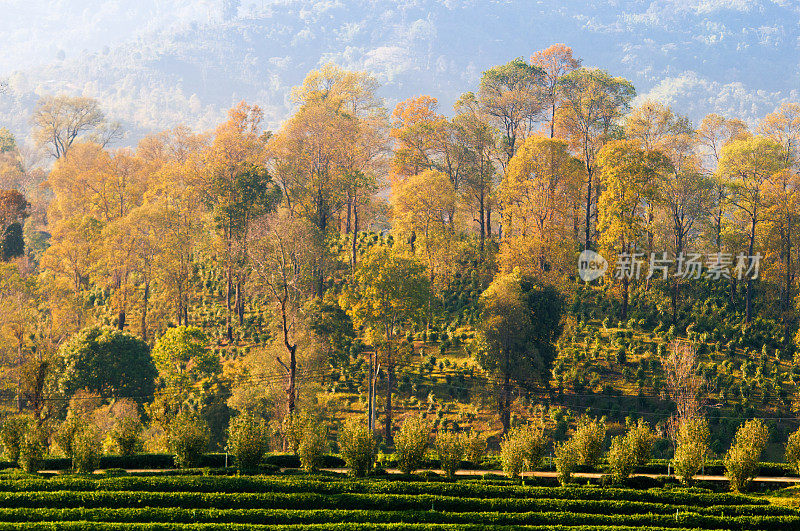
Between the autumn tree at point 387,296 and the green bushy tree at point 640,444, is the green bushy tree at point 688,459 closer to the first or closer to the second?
the green bushy tree at point 640,444

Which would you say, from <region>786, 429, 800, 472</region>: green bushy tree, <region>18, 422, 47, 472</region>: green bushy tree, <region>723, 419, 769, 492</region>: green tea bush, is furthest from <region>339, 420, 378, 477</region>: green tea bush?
<region>786, 429, 800, 472</region>: green bushy tree

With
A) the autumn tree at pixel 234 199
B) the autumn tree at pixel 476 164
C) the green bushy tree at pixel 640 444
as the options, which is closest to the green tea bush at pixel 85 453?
the autumn tree at pixel 234 199

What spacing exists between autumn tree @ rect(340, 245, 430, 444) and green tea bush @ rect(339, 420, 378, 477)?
51.2ft

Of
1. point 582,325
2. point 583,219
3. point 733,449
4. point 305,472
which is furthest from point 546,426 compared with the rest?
point 583,219

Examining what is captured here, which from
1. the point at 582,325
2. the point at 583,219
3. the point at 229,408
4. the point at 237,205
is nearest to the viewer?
the point at 229,408

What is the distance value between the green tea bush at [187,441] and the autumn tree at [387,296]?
17.5m

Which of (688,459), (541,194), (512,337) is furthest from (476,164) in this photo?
(688,459)

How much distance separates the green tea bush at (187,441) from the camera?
35.8m

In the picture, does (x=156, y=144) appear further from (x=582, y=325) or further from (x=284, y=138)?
(x=582, y=325)

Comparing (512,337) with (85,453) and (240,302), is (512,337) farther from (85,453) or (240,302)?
(85,453)

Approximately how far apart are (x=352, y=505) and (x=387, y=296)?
22.0m

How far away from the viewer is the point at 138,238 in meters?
63.4

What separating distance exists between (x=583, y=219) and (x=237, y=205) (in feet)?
107

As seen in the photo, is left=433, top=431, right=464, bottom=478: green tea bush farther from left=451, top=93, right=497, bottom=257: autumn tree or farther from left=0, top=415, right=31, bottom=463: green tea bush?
left=451, top=93, right=497, bottom=257: autumn tree
